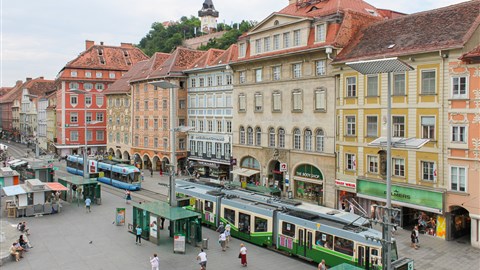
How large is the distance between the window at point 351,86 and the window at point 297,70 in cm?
610

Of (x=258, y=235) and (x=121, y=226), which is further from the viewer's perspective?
(x=121, y=226)

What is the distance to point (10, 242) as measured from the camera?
2825 cm

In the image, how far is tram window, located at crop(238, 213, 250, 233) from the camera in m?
28.8

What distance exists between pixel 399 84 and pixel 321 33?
31.8ft

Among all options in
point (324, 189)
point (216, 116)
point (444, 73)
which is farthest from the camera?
point (216, 116)

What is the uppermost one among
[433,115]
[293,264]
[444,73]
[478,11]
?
[478,11]

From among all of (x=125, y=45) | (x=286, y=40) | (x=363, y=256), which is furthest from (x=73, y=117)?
(x=363, y=256)

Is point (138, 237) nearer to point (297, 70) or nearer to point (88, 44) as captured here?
point (297, 70)

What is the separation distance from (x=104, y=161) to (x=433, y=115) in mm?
39972

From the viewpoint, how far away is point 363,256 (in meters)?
21.9

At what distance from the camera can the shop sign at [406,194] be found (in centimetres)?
2996

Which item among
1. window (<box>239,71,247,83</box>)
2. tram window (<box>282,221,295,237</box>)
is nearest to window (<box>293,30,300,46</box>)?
window (<box>239,71,247,83</box>)

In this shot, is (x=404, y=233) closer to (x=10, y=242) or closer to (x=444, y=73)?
(x=444, y=73)

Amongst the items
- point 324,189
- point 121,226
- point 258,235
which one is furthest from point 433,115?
point 121,226
